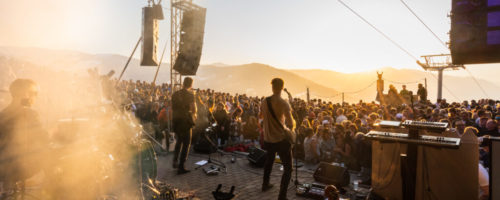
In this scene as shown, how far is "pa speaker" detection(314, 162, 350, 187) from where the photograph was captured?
541cm

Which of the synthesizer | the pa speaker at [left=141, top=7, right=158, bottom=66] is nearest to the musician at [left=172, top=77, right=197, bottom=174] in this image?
the synthesizer

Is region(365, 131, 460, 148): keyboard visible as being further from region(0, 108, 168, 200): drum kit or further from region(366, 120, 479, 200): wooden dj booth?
region(0, 108, 168, 200): drum kit

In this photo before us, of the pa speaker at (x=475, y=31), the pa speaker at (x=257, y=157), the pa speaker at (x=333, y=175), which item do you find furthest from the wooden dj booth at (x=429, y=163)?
the pa speaker at (x=257, y=157)

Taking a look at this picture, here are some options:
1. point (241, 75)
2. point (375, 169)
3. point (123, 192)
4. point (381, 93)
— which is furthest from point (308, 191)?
point (241, 75)

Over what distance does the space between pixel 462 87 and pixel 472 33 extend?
9509 inches

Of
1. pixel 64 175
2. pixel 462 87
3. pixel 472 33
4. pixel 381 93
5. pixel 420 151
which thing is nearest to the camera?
pixel 64 175

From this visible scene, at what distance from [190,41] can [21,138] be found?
6649 millimetres

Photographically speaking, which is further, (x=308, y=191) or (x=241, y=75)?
(x=241, y=75)

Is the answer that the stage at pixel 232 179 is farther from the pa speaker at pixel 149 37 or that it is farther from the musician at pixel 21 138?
the pa speaker at pixel 149 37

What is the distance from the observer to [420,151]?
4.26m

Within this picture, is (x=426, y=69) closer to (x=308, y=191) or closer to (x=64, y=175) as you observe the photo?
(x=308, y=191)

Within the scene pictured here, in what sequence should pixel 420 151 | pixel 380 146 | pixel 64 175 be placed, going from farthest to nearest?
pixel 380 146
pixel 420 151
pixel 64 175

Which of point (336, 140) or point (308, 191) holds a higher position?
point (336, 140)

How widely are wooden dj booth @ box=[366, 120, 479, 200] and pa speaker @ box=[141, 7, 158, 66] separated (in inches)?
299
